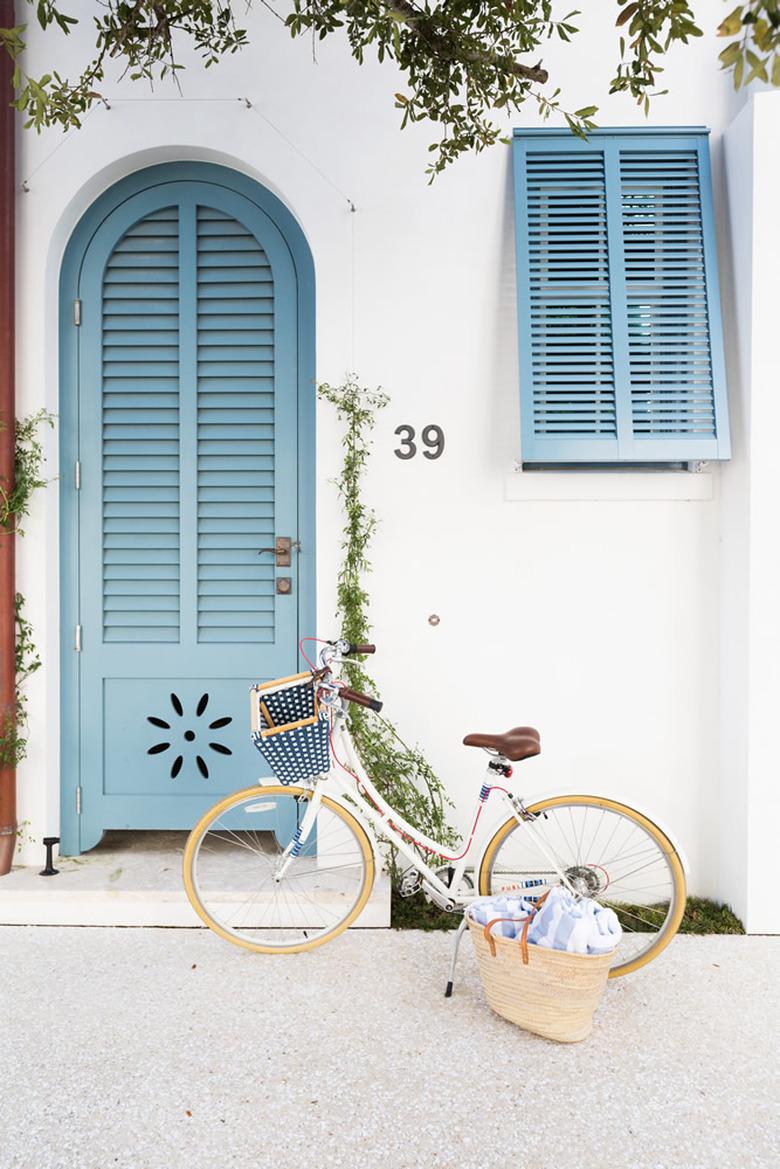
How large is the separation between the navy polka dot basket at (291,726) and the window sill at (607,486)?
1.13 m

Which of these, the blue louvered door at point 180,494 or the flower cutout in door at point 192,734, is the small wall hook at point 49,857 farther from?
the flower cutout in door at point 192,734

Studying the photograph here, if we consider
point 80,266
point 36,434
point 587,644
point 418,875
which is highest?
point 80,266

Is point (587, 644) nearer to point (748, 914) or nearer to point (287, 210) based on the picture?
point (748, 914)

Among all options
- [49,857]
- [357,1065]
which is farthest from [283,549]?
[357,1065]

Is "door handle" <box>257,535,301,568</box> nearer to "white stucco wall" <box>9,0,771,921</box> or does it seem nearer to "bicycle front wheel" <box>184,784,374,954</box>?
"white stucco wall" <box>9,0,771,921</box>

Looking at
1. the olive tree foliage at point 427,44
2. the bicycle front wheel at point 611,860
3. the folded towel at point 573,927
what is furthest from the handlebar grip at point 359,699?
the olive tree foliage at point 427,44

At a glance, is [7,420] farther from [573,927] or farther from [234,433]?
[573,927]

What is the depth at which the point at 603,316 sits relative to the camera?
9.78 ft

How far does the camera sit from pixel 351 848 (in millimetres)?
3029

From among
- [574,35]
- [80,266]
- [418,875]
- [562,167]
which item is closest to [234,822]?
[418,875]

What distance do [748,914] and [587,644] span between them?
107 centimetres

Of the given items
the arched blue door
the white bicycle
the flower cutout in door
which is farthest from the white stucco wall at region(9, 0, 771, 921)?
the flower cutout in door

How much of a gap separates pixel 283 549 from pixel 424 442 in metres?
0.68

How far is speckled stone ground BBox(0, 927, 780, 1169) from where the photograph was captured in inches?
70.7
